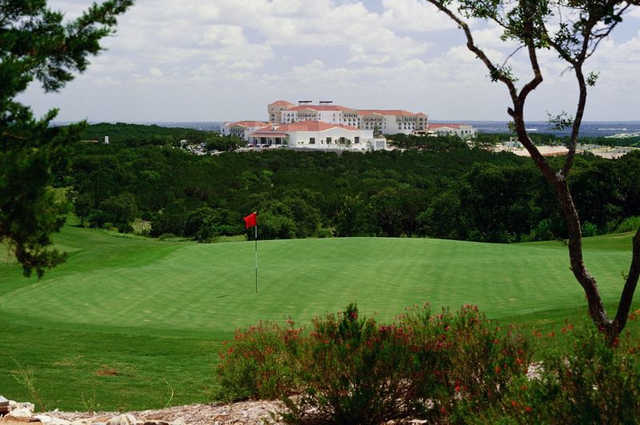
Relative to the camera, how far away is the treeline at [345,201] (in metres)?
44.0

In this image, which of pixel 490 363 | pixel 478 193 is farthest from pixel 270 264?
pixel 478 193

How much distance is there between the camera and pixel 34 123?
22.5ft

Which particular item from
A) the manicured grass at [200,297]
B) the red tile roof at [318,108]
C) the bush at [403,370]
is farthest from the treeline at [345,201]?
the red tile roof at [318,108]

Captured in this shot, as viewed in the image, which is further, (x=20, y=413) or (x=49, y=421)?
(x=20, y=413)

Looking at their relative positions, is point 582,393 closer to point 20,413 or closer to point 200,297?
point 20,413

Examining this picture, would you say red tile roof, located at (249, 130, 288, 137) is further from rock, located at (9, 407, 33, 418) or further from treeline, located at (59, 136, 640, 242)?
rock, located at (9, 407, 33, 418)

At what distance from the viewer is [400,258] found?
2019 centimetres

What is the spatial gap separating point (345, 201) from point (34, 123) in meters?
49.3

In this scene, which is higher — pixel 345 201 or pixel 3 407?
pixel 3 407

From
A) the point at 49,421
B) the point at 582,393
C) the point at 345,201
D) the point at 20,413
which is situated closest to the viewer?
the point at 582,393

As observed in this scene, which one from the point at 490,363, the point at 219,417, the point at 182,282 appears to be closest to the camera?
the point at 490,363

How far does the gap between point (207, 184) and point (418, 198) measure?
2288 cm

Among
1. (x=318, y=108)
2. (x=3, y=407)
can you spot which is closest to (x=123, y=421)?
(x=3, y=407)

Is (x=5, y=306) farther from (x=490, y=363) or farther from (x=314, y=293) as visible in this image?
(x=490, y=363)
